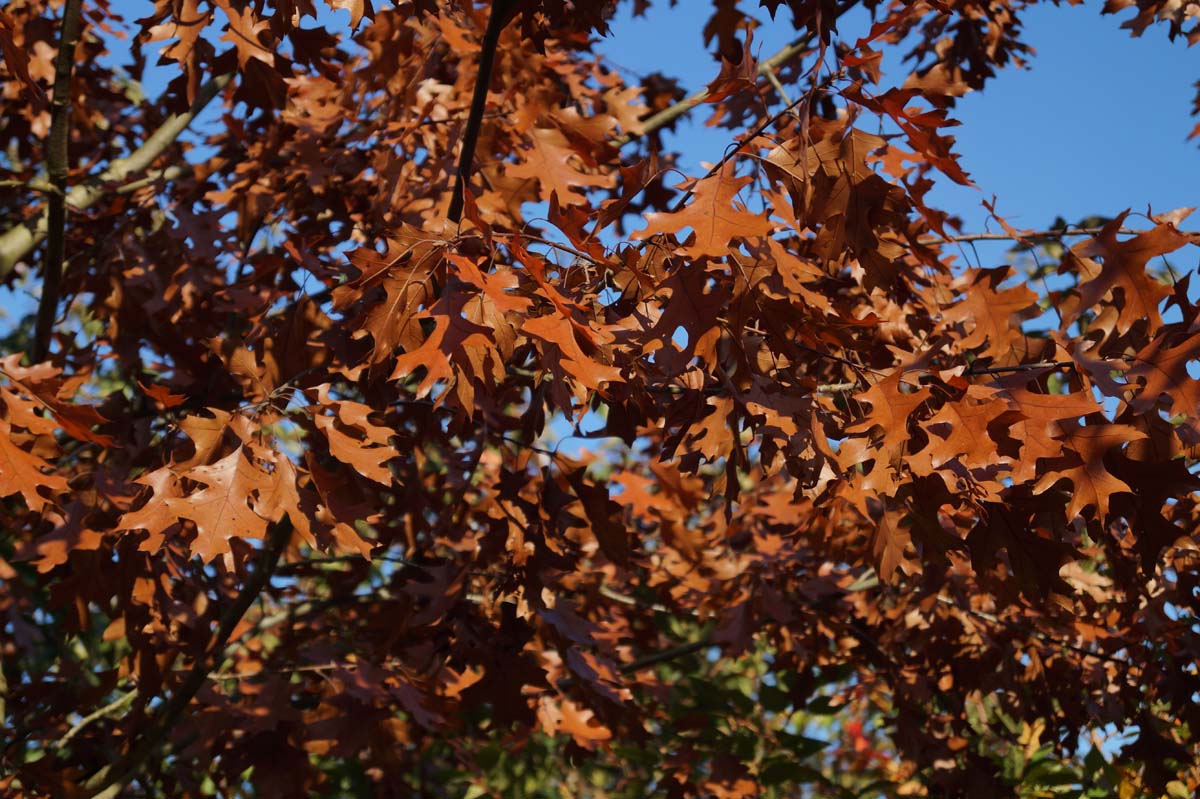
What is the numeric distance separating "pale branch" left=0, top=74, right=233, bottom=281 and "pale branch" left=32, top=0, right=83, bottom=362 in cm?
53

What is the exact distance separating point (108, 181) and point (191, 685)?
6.13 ft

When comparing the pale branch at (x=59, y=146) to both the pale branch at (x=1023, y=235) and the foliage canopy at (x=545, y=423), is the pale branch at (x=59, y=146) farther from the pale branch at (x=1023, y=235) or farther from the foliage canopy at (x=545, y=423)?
the pale branch at (x=1023, y=235)

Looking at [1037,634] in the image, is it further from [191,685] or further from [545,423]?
[191,685]

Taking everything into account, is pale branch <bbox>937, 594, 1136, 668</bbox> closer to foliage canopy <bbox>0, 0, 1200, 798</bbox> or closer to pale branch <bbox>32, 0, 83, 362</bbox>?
foliage canopy <bbox>0, 0, 1200, 798</bbox>

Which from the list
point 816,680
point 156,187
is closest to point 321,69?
point 156,187

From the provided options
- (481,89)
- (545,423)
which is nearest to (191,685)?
(545,423)

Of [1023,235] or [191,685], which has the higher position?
[1023,235]

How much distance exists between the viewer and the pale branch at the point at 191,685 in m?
2.61

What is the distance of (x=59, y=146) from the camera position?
9.58 ft

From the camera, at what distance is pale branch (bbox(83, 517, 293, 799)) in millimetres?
2609

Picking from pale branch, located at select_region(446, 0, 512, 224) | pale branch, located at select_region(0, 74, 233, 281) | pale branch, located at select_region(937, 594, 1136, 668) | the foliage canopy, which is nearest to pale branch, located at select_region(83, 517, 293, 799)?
the foliage canopy

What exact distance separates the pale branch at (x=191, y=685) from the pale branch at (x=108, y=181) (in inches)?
64.2

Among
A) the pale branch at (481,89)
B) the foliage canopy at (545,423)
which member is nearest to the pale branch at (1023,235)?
the foliage canopy at (545,423)

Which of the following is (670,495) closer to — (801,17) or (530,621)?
(530,621)
